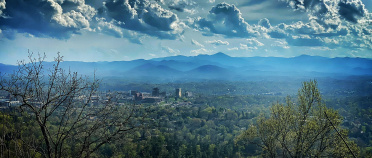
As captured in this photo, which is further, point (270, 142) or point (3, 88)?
point (270, 142)

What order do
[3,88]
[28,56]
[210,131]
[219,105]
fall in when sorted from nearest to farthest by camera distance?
[3,88]
[28,56]
[210,131]
[219,105]

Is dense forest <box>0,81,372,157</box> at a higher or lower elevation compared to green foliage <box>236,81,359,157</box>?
lower

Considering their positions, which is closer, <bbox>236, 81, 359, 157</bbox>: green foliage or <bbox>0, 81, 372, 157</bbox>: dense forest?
<bbox>236, 81, 359, 157</bbox>: green foliage

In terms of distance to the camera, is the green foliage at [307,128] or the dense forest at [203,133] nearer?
the green foliage at [307,128]

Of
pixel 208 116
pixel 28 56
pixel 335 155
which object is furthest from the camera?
pixel 208 116

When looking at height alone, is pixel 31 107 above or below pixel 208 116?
above

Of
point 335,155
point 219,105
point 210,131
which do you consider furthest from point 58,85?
point 219,105

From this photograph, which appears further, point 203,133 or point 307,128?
point 203,133

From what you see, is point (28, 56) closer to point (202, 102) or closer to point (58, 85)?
point (58, 85)

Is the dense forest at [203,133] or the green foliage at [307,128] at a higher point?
the green foliage at [307,128]

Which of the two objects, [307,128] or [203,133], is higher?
[307,128]

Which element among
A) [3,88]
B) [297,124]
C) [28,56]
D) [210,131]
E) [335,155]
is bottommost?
[210,131]
